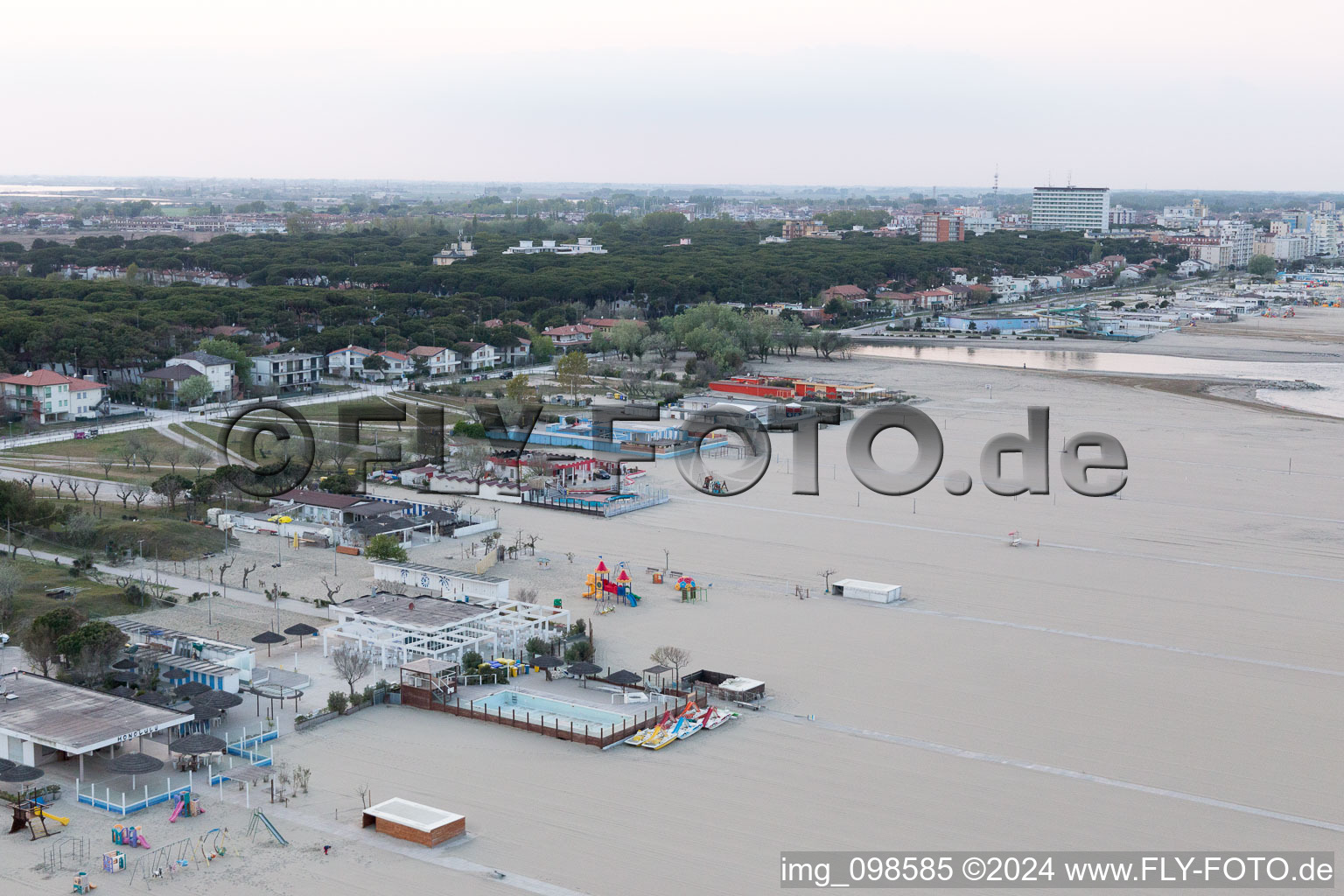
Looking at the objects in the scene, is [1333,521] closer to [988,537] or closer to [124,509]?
[988,537]

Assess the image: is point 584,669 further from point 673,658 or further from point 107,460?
point 107,460

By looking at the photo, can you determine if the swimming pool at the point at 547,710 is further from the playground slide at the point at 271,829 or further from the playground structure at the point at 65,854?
the playground structure at the point at 65,854

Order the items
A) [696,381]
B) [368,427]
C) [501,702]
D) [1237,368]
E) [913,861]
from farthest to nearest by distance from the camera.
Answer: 1. [1237,368]
2. [696,381]
3. [368,427]
4. [501,702]
5. [913,861]

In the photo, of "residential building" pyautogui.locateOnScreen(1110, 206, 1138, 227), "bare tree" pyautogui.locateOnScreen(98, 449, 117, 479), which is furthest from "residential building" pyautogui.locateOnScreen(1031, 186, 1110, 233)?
"bare tree" pyautogui.locateOnScreen(98, 449, 117, 479)

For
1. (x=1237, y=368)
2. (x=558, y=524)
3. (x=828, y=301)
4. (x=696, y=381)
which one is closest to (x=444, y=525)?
(x=558, y=524)

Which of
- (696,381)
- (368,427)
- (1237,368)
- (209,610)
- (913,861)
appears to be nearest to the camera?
(913,861)

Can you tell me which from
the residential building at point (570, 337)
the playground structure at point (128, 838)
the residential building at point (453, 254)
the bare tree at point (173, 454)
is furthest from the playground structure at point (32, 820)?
the residential building at point (453, 254)
